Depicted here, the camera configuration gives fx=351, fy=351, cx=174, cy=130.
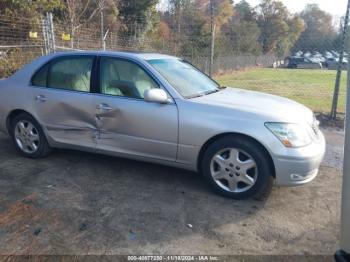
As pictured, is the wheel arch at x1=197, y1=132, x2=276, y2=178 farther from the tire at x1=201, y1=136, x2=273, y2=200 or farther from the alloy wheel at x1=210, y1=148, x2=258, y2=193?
the alloy wheel at x1=210, y1=148, x2=258, y2=193

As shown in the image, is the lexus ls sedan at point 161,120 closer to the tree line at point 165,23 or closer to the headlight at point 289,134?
the headlight at point 289,134

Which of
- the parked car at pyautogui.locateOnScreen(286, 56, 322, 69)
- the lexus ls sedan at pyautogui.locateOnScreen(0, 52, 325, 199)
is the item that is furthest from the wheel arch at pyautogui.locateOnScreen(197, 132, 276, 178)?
the parked car at pyautogui.locateOnScreen(286, 56, 322, 69)

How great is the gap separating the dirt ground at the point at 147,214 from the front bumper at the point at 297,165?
337 mm

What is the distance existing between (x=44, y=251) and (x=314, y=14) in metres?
56.3

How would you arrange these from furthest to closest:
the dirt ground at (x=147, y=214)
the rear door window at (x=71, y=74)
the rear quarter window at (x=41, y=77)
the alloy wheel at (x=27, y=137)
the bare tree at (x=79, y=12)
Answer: the bare tree at (x=79, y=12), the alloy wheel at (x=27, y=137), the rear quarter window at (x=41, y=77), the rear door window at (x=71, y=74), the dirt ground at (x=147, y=214)

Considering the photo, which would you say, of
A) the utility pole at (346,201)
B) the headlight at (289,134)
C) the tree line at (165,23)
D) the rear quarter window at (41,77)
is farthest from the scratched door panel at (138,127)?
the tree line at (165,23)

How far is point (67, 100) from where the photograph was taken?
452 cm

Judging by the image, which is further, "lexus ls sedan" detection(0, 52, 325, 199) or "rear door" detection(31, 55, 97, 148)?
"rear door" detection(31, 55, 97, 148)

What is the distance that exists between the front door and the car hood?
0.50 metres

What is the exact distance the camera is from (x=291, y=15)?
171ft

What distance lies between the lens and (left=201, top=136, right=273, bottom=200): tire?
3.70 meters

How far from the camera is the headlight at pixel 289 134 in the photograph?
11.8ft

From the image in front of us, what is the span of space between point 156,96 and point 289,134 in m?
1.48

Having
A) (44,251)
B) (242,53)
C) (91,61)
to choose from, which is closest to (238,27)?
(242,53)
